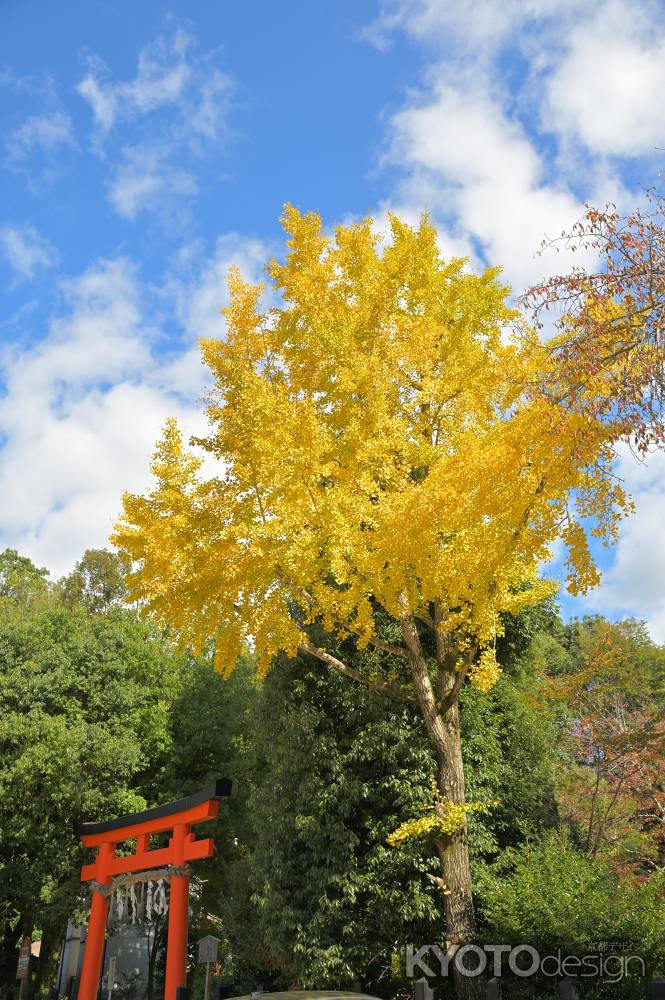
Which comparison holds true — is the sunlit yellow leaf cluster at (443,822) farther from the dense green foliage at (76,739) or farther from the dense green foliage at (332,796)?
the dense green foliage at (76,739)

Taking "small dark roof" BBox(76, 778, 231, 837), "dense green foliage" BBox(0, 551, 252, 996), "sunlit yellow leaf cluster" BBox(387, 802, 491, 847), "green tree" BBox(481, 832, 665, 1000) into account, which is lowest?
"green tree" BBox(481, 832, 665, 1000)

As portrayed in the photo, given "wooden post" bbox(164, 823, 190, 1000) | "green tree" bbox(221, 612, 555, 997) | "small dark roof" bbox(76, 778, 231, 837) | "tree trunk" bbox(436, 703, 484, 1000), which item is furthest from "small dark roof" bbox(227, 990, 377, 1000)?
"wooden post" bbox(164, 823, 190, 1000)

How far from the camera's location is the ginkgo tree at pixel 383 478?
251 inches

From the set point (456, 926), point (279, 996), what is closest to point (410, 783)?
point (456, 926)

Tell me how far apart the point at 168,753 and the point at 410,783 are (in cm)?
922

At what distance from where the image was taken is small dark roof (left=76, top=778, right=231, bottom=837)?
1030cm

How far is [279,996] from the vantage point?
616cm

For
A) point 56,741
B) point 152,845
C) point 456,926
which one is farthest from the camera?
point 152,845

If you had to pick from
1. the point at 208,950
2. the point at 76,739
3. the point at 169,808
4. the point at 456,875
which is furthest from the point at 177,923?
the point at 76,739

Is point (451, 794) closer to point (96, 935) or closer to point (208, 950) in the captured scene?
point (208, 950)

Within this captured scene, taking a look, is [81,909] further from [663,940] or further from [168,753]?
[663,940]

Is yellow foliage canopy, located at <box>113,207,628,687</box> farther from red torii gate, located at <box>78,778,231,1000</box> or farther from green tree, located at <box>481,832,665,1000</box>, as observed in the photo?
red torii gate, located at <box>78,778,231,1000</box>

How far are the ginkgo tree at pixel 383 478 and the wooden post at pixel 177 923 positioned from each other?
459 cm

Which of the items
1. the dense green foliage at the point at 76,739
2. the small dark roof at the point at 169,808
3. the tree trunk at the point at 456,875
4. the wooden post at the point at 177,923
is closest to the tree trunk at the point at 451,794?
the tree trunk at the point at 456,875
